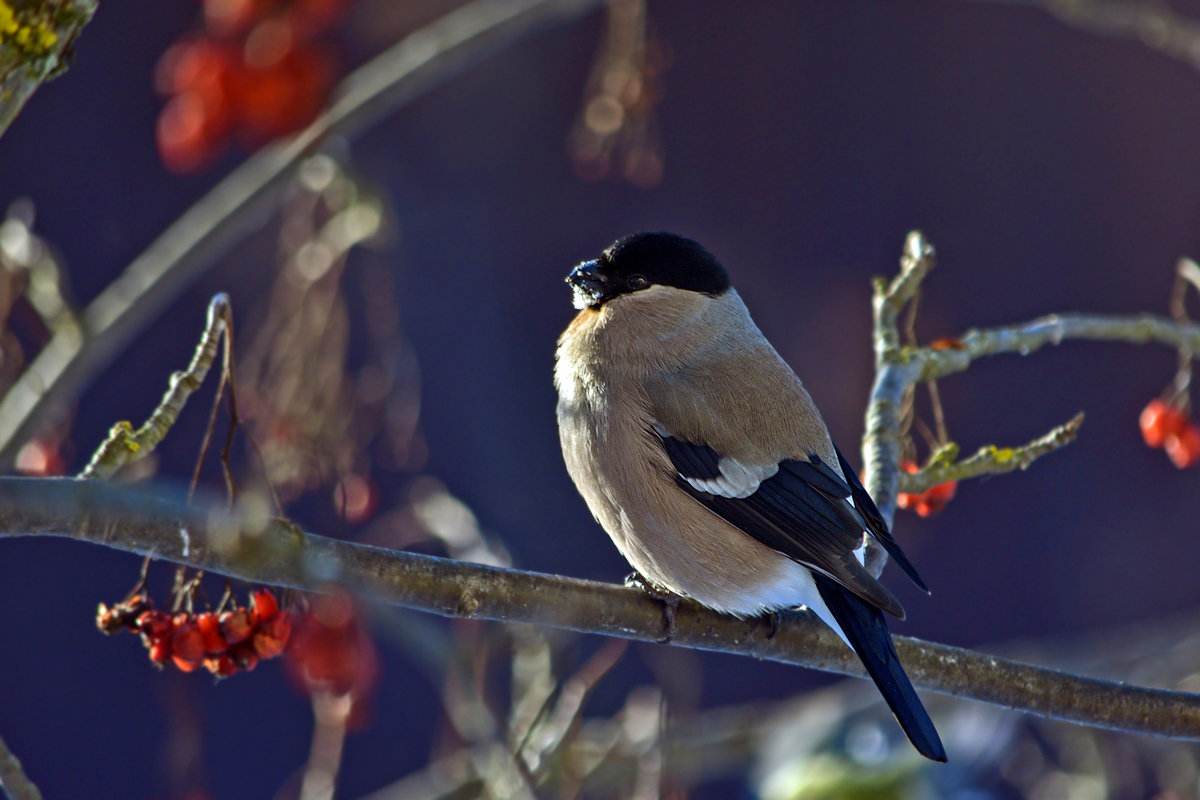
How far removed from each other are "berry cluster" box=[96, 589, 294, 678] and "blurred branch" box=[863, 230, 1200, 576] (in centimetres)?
120

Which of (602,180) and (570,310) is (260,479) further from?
(602,180)

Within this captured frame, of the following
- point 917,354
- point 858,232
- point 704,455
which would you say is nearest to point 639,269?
point 704,455

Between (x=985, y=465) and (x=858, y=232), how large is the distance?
2.85 meters

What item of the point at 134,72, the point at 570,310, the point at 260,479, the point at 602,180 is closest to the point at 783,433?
the point at 260,479

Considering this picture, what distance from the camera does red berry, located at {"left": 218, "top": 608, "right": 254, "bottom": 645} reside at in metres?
1.97

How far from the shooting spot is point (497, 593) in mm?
1918

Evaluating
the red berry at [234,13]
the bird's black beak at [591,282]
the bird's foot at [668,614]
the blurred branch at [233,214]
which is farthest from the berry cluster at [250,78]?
the bird's foot at [668,614]

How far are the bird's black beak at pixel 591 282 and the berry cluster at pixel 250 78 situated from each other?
28.5 inches

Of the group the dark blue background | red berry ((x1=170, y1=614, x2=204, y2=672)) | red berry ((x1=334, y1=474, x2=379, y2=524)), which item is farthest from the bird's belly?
the dark blue background

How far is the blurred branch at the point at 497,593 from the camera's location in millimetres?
1384

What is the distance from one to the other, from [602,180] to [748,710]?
8.07 feet

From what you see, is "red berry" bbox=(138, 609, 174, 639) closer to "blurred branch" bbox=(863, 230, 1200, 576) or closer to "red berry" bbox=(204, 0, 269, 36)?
"blurred branch" bbox=(863, 230, 1200, 576)

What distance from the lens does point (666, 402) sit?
103 inches

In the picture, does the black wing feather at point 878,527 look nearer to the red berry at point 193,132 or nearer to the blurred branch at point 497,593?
the blurred branch at point 497,593
